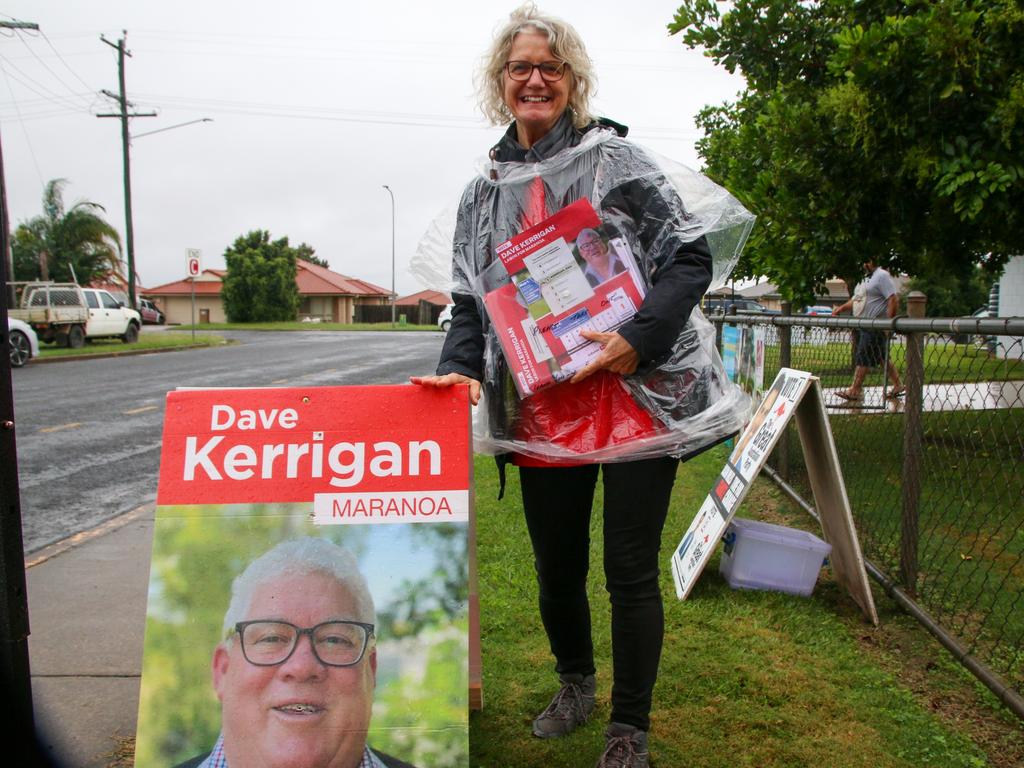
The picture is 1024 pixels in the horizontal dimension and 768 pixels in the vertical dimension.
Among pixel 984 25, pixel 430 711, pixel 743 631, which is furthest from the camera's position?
pixel 984 25

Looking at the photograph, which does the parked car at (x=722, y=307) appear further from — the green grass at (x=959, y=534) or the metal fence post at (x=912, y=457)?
the metal fence post at (x=912, y=457)

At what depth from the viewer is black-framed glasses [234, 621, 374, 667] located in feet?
6.23

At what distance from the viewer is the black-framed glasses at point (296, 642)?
1900 mm

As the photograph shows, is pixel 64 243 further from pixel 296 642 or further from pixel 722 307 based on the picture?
pixel 296 642

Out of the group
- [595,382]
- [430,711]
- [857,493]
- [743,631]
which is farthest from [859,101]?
[430,711]

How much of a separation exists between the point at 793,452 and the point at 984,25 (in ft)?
10.4

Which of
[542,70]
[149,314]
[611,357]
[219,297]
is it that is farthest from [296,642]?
[219,297]

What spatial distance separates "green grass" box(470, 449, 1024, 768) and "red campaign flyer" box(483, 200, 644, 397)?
3.70ft

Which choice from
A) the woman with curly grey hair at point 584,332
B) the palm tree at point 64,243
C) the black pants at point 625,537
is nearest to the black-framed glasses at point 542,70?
the woman with curly grey hair at point 584,332

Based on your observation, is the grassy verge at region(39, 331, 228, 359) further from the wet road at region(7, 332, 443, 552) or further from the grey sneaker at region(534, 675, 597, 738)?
the grey sneaker at region(534, 675, 597, 738)

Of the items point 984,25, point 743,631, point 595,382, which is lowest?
point 743,631

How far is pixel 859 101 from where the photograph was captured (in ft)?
16.3

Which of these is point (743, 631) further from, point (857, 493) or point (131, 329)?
point (131, 329)

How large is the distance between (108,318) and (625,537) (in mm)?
25307
